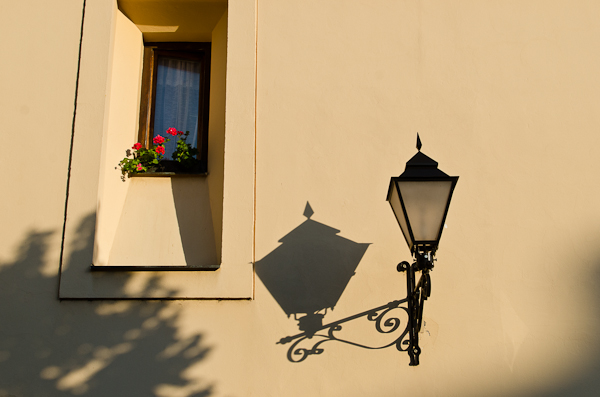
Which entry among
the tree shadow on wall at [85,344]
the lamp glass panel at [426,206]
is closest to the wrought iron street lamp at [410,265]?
the lamp glass panel at [426,206]

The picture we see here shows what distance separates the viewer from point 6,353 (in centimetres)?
388

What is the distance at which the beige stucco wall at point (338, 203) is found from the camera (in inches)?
153

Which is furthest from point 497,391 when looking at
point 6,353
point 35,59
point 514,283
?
point 35,59

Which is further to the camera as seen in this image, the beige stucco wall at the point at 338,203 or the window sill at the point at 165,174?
the window sill at the point at 165,174

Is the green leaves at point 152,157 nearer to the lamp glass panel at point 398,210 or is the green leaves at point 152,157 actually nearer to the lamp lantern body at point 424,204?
the lamp glass panel at point 398,210

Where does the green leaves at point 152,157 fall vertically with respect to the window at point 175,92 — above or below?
below

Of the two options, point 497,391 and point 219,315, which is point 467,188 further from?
point 219,315

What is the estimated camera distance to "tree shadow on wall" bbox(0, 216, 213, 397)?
151 inches

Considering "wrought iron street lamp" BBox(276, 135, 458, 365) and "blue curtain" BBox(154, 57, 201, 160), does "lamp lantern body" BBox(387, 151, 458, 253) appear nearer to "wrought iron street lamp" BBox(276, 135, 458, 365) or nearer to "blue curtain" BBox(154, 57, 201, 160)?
"wrought iron street lamp" BBox(276, 135, 458, 365)

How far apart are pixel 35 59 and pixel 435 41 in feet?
11.9

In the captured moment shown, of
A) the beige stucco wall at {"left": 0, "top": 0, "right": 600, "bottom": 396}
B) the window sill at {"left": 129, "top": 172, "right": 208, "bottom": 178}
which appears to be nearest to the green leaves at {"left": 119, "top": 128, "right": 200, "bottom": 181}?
the window sill at {"left": 129, "top": 172, "right": 208, "bottom": 178}

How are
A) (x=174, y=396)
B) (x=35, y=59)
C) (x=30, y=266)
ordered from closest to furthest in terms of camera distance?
1. (x=174, y=396)
2. (x=30, y=266)
3. (x=35, y=59)

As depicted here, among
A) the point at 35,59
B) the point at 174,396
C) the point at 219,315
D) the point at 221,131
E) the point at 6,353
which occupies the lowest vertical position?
the point at 174,396

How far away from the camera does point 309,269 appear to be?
4.11m
